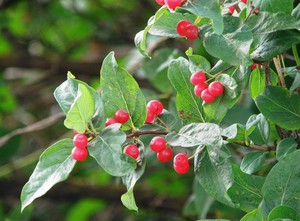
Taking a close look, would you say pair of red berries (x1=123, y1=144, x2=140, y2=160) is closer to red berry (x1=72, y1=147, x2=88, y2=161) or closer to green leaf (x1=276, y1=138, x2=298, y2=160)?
red berry (x1=72, y1=147, x2=88, y2=161)

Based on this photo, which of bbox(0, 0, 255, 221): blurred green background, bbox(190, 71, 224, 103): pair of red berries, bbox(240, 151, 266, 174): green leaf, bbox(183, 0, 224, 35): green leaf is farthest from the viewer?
bbox(0, 0, 255, 221): blurred green background

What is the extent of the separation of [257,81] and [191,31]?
0.12 m

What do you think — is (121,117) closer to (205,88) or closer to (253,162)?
(205,88)

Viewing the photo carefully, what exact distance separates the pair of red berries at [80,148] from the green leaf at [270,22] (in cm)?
27

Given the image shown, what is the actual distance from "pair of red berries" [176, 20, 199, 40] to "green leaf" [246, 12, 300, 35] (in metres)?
0.07

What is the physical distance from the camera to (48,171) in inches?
34.8

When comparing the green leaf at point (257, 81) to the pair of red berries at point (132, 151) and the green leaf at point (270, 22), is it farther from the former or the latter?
the pair of red berries at point (132, 151)

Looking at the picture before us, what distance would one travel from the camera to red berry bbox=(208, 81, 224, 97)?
34.5 inches

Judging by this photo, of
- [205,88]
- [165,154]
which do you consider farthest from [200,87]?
[165,154]

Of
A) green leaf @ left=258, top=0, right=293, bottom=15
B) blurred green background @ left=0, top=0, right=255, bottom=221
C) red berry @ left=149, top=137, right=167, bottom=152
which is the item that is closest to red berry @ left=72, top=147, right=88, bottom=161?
red berry @ left=149, top=137, right=167, bottom=152

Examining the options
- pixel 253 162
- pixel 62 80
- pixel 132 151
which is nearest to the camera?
pixel 132 151

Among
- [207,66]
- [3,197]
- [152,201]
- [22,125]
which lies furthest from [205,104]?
[22,125]

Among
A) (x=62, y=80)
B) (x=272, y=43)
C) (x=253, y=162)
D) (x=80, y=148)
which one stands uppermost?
(x=272, y=43)

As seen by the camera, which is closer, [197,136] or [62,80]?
[197,136]
